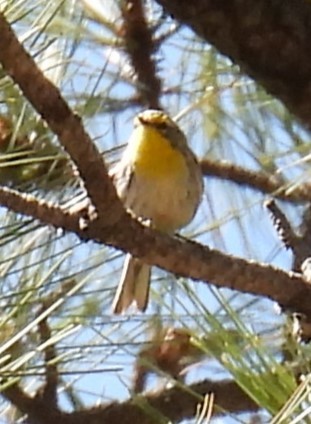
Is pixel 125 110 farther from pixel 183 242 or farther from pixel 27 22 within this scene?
pixel 183 242

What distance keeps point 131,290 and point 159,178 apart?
19 centimetres

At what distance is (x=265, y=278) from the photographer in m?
0.75

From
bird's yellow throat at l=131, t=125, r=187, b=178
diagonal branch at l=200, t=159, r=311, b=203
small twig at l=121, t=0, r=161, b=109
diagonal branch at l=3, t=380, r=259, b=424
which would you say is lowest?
diagonal branch at l=3, t=380, r=259, b=424

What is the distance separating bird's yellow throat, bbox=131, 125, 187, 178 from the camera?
48.5 inches

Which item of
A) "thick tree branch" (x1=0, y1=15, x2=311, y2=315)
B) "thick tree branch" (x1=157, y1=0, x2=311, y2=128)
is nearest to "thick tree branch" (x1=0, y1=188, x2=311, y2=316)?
"thick tree branch" (x1=0, y1=15, x2=311, y2=315)

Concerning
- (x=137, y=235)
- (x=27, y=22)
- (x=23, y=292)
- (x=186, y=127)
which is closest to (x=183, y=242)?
(x=137, y=235)

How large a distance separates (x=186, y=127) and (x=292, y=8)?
42 centimetres

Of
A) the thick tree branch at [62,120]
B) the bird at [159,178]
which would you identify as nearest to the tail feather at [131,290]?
the bird at [159,178]

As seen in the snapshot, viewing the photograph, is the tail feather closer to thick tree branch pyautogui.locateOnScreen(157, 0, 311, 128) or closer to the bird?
the bird

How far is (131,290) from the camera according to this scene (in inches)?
42.6

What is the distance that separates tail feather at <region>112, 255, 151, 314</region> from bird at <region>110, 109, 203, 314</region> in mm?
34

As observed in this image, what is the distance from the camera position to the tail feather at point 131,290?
1087 mm

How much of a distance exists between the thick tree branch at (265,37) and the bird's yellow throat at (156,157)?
0.35 metres

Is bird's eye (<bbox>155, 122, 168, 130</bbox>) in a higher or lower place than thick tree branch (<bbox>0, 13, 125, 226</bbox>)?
higher
